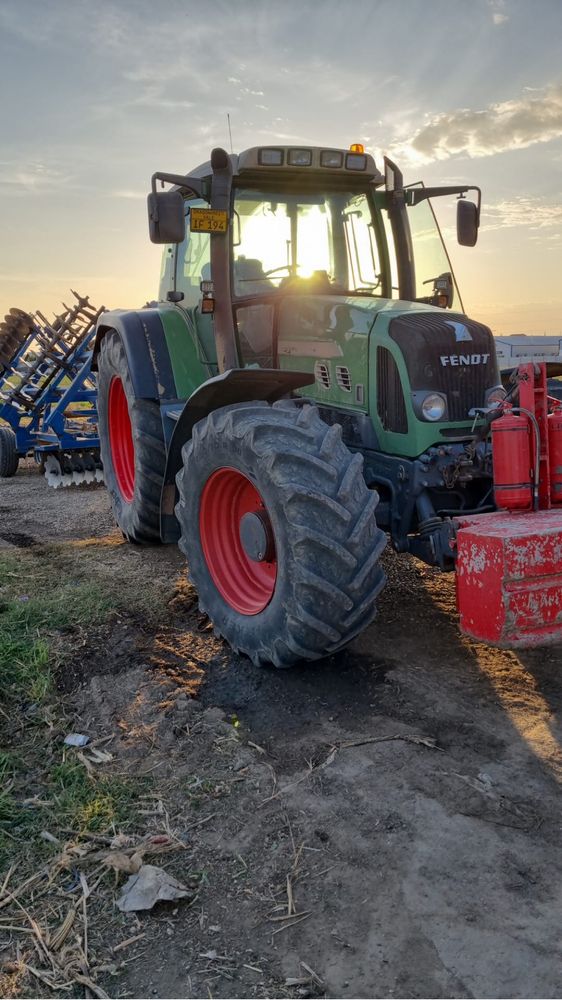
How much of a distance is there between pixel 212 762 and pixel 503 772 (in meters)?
1.13

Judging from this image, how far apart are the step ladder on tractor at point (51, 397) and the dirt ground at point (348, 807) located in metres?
5.71

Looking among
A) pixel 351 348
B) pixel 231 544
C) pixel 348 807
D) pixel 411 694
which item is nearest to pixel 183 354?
pixel 351 348

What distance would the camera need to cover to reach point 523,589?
3256 millimetres

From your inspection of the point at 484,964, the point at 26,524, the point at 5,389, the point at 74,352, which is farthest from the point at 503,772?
the point at 5,389

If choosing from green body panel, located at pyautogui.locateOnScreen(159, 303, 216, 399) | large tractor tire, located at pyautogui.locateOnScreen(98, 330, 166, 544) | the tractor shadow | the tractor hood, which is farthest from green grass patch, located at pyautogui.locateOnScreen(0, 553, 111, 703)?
the tractor hood

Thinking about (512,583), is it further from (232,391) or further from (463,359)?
(232,391)

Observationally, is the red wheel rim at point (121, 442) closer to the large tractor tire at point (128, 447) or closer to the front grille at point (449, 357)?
the large tractor tire at point (128, 447)

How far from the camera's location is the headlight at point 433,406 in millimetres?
4145

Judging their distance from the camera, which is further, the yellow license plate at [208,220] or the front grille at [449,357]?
the yellow license plate at [208,220]

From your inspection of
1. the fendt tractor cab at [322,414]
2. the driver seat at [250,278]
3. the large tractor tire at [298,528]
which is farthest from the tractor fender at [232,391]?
the driver seat at [250,278]

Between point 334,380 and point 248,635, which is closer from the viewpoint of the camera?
point 248,635

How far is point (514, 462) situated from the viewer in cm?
368

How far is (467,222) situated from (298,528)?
2783 millimetres

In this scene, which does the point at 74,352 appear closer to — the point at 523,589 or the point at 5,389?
the point at 5,389
